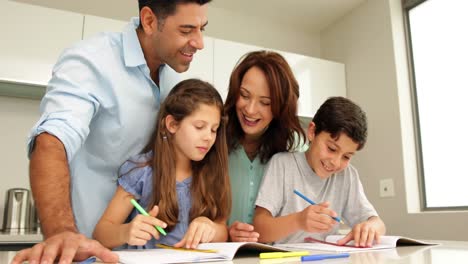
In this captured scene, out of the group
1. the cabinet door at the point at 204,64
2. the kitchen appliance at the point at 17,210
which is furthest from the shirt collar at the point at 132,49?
the kitchen appliance at the point at 17,210

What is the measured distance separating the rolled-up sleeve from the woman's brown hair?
0.43m

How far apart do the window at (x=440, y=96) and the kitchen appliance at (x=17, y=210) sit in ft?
7.18

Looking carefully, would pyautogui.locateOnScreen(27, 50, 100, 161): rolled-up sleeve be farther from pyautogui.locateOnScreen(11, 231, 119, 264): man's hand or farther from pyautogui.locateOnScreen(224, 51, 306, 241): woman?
pyautogui.locateOnScreen(224, 51, 306, 241): woman

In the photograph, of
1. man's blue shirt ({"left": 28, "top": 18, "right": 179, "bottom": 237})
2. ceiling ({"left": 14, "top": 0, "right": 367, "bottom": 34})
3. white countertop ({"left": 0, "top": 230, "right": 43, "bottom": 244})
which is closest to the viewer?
man's blue shirt ({"left": 28, "top": 18, "right": 179, "bottom": 237})

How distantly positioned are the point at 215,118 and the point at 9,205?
1.51 meters

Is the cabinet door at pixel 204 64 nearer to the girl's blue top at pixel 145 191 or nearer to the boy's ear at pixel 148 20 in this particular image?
the boy's ear at pixel 148 20

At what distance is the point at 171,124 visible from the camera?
1.17 meters

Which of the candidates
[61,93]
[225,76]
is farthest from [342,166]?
[225,76]

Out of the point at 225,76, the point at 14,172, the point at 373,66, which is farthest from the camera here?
the point at 373,66

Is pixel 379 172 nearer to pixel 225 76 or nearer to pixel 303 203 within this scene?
pixel 225 76

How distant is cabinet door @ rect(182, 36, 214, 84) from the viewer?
2.42 metres

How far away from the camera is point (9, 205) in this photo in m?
2.12

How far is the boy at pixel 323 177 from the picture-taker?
1223mm

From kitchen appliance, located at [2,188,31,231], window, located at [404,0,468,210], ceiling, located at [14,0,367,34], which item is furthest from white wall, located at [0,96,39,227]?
window, located at [404,0,468,210]
